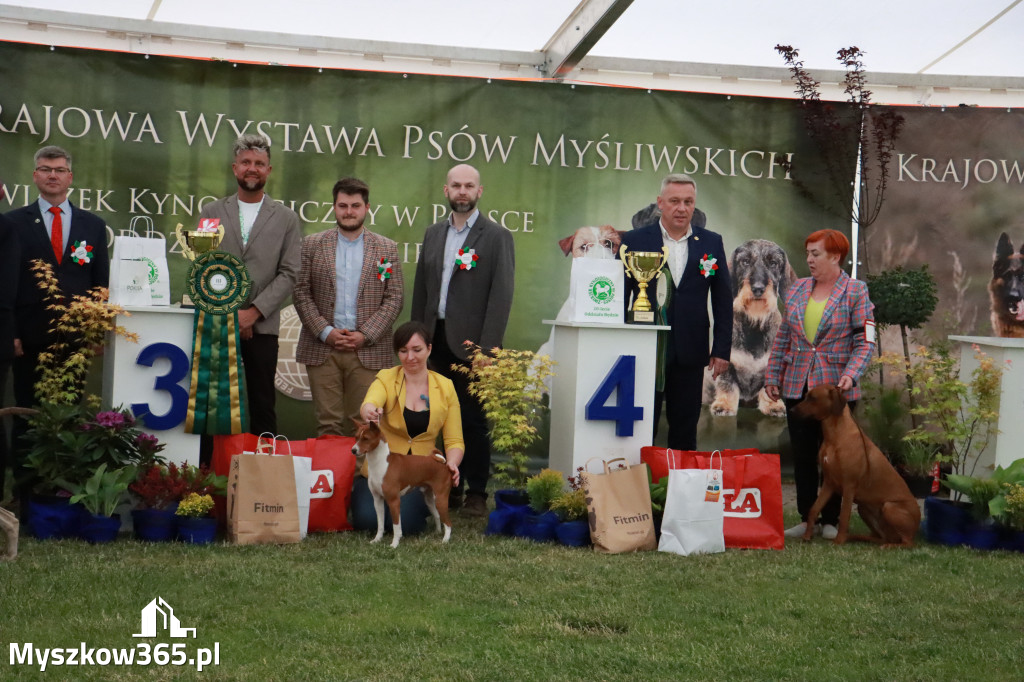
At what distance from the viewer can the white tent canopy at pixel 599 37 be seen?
713 cm

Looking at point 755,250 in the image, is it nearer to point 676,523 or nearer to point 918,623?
point 676,523

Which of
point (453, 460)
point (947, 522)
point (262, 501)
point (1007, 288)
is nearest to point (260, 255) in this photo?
point (262, 501)

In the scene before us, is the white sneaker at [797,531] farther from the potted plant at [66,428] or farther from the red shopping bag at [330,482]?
the potted plant at [66,428]

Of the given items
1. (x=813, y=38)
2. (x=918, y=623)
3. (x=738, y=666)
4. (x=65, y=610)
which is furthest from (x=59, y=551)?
(x=813, y=38)

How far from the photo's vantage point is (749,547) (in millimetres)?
5324

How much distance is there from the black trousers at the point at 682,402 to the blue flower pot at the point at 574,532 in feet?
3.46

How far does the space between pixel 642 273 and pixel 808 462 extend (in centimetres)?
138

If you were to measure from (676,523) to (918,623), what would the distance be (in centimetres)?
136

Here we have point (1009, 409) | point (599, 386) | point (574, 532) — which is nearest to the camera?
point (574, 532)

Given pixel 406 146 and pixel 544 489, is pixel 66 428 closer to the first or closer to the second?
pixel 544 489

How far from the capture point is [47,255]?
227 inches

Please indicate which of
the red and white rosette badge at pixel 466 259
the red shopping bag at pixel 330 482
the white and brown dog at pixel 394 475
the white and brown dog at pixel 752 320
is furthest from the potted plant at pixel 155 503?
the white and brown dog at pixel 752 320

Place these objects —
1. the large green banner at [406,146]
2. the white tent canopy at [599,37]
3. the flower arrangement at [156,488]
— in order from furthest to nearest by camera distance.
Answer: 1. the large green banner at [406,146]
2. the white tent canopy at [599,37]
3. the flower arrangement at [156,488]

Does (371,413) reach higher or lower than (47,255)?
lower
